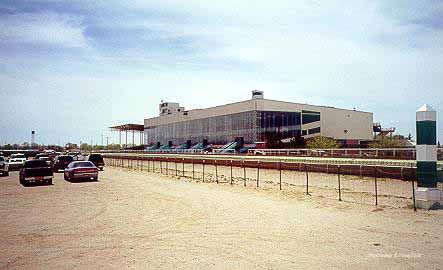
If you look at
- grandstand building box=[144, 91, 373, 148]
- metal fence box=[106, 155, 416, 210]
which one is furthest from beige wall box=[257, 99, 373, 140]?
metal fence box=[106, 155, 416, 210]

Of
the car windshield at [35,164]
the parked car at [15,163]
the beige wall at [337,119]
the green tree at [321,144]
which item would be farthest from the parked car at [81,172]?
the beige wall at [337,119]

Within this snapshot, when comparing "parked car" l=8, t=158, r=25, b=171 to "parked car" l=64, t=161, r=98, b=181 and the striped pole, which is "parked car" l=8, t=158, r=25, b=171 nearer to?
"parked car" l=64, t=161, r=98, b=181

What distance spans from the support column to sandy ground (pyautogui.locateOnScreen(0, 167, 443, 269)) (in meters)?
0.76

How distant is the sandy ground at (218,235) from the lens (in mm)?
8078

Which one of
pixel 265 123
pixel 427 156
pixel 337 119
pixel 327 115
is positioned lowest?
pixel 427 156

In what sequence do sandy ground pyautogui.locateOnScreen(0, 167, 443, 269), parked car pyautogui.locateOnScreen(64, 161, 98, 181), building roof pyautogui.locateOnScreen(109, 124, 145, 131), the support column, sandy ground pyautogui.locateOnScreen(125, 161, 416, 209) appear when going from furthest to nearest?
building roof pyautogui.locateOnScreen(109, 124, 145, 131)
parked car pyautogui.locateOnScreen(64, 161, 98, 181)
sandy ground pyautogui.locateOnScreen(125, 161, 416, 209)
the support column
sandy ground pyautogui.locateOnScreen(0, 167, 443, 269)

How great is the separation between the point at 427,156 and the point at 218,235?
8.27m

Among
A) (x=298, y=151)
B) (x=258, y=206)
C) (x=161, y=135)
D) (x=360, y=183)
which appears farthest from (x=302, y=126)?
(x=258, y=206)

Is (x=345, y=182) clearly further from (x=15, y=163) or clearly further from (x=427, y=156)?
(x=15, y=163)

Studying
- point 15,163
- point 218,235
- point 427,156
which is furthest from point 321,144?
point 218,235

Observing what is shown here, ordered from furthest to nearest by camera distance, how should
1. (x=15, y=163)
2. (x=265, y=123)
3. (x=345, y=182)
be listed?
(x=265, y=123) < (x=15, y=163) < (x=345, y=182)

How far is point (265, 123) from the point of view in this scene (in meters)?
88.4

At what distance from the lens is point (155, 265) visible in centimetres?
790

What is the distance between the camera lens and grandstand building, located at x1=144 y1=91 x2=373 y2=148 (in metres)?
88.7
